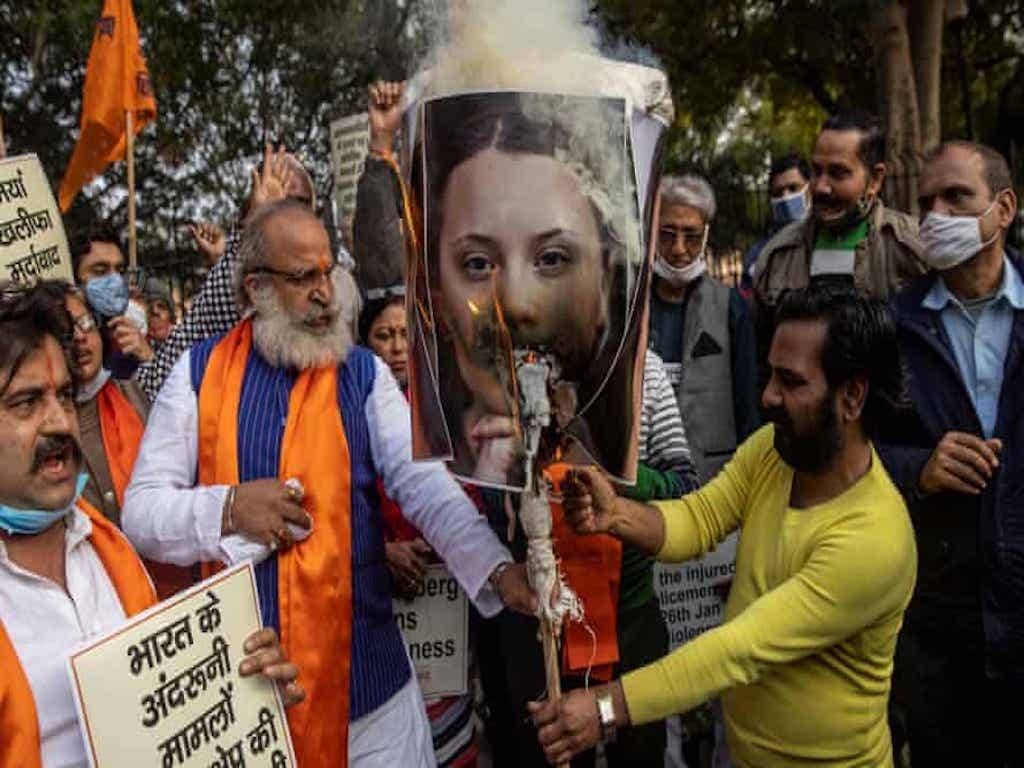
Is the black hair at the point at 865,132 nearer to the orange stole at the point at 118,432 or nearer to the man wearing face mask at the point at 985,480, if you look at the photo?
the man wearing face mask at the point at 985,480

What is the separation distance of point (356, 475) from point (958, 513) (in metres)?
1.79

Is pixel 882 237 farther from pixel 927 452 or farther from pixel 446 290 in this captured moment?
pixel 446 290

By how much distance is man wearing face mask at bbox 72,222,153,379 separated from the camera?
433 cm

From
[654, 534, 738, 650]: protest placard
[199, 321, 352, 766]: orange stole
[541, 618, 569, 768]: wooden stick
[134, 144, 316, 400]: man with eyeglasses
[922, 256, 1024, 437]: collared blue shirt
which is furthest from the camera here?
[654, 534, 738, 650]: protest placard

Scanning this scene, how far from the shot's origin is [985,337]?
319 centimetres

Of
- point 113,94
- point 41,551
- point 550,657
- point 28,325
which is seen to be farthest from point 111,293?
point 550,657

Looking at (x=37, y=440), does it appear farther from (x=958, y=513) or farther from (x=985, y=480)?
(x=958, y=513)

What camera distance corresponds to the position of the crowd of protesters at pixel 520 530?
6.97 feet

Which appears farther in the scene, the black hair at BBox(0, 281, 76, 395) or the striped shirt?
the striped shirt

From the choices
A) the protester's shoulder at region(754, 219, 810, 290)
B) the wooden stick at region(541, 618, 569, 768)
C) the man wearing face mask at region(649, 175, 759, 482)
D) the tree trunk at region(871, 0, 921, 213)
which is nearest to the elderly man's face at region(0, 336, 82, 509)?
the wooden stick at region(541, 618, 569, 768)

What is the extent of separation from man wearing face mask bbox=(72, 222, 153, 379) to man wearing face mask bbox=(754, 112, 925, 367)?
8.54ft

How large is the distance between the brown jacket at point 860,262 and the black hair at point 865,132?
20 cm

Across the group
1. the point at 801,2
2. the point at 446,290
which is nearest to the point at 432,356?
the point at 446,290

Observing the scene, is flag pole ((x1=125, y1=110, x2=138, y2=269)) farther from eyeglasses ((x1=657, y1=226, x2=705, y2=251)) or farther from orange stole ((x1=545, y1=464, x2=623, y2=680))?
orange stole ((x1=545, y1=464, x2=623, y2=680))
